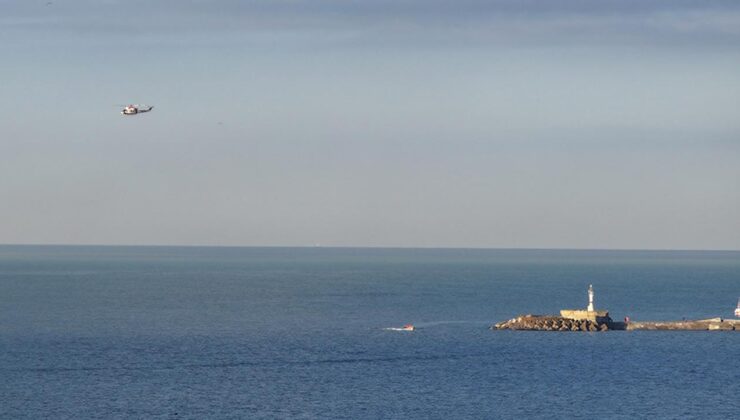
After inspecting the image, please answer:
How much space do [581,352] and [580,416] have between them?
139 feet

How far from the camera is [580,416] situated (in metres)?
104

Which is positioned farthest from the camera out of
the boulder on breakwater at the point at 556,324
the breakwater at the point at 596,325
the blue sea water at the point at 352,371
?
the breakwater at the point at 596,325

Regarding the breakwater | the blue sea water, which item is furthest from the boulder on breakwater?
the blue sea water

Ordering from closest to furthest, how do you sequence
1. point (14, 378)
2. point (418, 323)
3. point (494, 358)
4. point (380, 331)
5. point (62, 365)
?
point (14, 378)
point (62, 365)
point (494, 358)
point (380, 331)
point (418, 323)

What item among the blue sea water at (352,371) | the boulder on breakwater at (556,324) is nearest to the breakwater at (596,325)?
the boulder on breakwater at (556,324)

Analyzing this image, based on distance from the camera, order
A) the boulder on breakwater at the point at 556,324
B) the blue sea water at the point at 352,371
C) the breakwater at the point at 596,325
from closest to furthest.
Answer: the blue sea water at the point at 352,371
the boulder on breakwater at the point at 556,324
the breakwater at the point at 596,325

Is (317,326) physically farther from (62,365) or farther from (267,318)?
(62,365)

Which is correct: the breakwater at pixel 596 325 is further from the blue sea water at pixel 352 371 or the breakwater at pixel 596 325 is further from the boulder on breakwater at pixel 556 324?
the blue sea water at pixel 352 371

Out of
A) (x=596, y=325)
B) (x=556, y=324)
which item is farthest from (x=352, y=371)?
(x=596, y=325)

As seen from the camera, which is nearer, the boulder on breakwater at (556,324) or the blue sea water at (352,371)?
the blue sea water at (352,371)

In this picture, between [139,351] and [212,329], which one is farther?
[212,329]

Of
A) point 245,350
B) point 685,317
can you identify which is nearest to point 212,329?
point 245,350

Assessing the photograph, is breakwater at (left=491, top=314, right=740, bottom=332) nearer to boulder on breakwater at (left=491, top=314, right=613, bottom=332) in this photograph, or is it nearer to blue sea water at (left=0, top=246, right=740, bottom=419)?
boulder on breakwater at (left=491, top=314, right=613, bottom=332)

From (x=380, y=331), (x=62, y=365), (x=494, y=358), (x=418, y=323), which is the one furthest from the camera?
(x=418, y=323)
